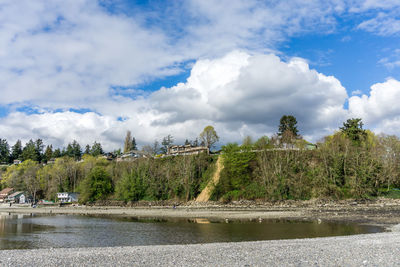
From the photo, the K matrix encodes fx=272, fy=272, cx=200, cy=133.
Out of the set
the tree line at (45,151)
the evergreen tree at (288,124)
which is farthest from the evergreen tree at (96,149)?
the evergreen tree at (288,124)

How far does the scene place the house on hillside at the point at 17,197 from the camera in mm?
109713

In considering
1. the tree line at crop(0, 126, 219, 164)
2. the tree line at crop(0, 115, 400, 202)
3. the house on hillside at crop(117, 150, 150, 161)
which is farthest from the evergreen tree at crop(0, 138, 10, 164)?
the tree line at crop(0, 115, 400, 202)

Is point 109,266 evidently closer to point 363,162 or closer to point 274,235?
point 274,235

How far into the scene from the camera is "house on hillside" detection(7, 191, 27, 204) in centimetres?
10971

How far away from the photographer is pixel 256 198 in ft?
211

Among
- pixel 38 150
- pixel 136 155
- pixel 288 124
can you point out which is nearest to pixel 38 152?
pixel 38 150

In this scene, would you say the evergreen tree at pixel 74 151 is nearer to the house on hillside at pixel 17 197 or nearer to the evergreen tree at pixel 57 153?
the evergreen tree at pixel 57 153

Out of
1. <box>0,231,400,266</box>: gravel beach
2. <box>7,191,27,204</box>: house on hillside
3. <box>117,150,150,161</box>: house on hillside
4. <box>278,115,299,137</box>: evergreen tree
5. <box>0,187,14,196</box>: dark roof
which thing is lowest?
<box>7,191,27,204</box>: house on hillside

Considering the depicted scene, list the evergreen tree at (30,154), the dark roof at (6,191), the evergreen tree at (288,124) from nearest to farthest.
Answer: the evergreen tree at (288,124) < the dark roof at (6,191) < the evergreen tree at (30,154)

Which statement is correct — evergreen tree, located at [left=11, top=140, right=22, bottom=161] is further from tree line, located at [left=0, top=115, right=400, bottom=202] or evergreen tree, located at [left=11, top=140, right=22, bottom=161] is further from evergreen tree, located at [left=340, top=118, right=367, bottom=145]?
evergreen tree, located at [left=340, top=118, right=367, bottom=145]

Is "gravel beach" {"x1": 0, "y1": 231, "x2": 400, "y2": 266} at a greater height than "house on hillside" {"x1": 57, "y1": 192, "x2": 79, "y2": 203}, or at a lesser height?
greater

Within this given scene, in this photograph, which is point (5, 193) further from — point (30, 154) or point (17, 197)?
point (30, 154)

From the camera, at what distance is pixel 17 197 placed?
11231 centimetres

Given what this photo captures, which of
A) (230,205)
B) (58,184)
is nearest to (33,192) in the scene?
(58,184)
